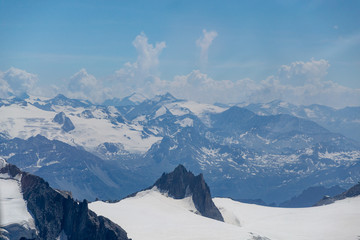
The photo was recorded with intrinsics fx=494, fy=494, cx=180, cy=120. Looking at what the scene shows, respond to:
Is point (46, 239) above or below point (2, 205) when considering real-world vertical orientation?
below

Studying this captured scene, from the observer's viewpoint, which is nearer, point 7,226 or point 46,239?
point 7,226

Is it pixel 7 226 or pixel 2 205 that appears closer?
pixel 7 226
